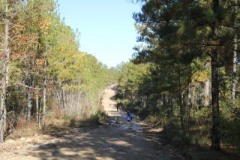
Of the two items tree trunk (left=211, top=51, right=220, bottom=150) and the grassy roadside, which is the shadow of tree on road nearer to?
the grassy roadside

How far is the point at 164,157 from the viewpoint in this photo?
17.7m

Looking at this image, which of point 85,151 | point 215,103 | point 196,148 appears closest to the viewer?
point 215,103

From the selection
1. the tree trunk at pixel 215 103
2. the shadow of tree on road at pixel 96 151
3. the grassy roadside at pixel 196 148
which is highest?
the tree trunk at pixel 215 103

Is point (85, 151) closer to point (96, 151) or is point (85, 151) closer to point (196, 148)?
point (96, 151)

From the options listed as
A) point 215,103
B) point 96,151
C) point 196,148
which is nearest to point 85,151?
point 96,151

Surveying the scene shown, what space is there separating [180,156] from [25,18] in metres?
12.7

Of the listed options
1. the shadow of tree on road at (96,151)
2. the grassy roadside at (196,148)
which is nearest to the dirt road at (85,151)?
the shadow of tree on road at (96,151)

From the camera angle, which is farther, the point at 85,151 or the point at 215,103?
the point at 85,151

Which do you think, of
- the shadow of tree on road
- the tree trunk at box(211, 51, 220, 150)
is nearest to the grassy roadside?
the tree trunk at box(211, 51, 220, 150)

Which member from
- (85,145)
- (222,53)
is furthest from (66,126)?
(222,53)

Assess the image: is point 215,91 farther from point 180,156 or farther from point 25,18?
point 25,18

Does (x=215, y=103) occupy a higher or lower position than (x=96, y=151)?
higher

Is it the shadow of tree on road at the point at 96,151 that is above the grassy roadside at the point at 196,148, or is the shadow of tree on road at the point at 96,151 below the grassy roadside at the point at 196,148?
below

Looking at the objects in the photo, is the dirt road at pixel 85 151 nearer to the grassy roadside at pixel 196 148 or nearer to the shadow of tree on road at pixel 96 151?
the shadow of tree on road at pixel 96 151
